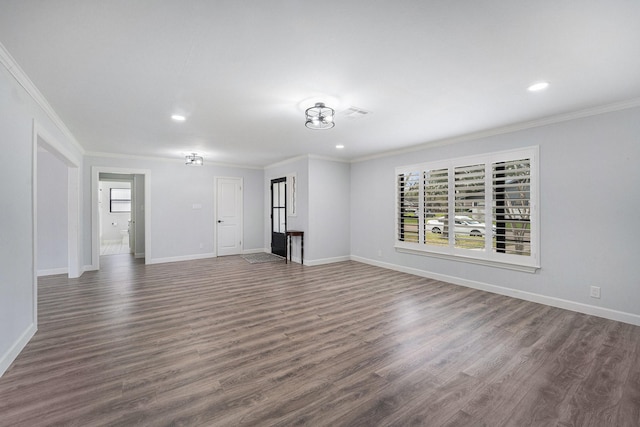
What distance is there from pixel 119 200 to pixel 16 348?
9792 millimetres

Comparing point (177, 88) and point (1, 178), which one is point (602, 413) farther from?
point (1, 178)

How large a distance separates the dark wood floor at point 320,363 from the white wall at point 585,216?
0.31 meters

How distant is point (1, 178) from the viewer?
218cm

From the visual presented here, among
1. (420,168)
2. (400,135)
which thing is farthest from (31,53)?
(420,168)

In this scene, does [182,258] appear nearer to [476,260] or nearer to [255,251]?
[255,251]

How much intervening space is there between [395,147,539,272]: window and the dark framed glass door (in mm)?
2911

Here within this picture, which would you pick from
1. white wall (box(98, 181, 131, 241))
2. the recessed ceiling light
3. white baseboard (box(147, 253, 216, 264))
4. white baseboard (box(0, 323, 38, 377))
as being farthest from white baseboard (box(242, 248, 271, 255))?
the recessed ceiling light

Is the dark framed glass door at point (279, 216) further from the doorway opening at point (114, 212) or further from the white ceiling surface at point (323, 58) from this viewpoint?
the doorway opening at point (114, 212)

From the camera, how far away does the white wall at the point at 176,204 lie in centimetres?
622

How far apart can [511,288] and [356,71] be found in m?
3.81

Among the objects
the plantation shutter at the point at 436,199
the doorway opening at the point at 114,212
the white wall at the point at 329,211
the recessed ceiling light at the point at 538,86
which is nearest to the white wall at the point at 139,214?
the doorway opening at the point at 114,212

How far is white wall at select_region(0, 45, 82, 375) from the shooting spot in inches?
86.7

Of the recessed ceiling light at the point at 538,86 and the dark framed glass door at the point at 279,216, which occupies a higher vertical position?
the recessed ceiling light at the point at 538,86

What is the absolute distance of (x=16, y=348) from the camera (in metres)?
2.41
